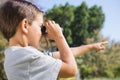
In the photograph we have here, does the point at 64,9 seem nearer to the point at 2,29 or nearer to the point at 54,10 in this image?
the point at 54,10

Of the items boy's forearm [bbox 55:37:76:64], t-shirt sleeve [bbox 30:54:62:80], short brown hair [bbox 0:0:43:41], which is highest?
short brown hair [bbox 0:0:43:41]

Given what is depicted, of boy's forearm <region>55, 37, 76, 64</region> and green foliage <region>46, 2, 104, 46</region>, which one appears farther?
green foliage <region>46, 2, 104, 46</region>

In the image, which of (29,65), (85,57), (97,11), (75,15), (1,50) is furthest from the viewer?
(97,11)

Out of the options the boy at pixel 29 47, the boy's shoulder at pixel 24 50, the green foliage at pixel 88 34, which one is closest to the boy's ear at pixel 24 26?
the boy at pixel 29 47

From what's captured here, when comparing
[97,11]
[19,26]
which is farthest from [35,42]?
[97,11]

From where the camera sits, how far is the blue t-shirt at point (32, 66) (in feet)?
6.10

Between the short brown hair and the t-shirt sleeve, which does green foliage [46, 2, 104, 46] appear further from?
the t-shirt sleeve

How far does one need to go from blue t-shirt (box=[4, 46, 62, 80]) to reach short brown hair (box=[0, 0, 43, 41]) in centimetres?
16

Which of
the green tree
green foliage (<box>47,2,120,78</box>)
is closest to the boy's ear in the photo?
green foliage (<box>47,2,120,78</box>)

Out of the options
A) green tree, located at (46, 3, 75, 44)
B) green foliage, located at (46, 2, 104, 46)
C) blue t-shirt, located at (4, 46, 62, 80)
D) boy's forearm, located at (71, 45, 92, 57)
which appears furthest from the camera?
green foliage, located at (46, 2, 104, 46)

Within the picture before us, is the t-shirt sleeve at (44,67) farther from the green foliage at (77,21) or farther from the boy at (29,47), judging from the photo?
the green foliage at (77,21)

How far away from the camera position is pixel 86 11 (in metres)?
44.8

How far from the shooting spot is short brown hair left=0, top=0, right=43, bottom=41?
197 cm

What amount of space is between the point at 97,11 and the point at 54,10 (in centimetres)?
801
